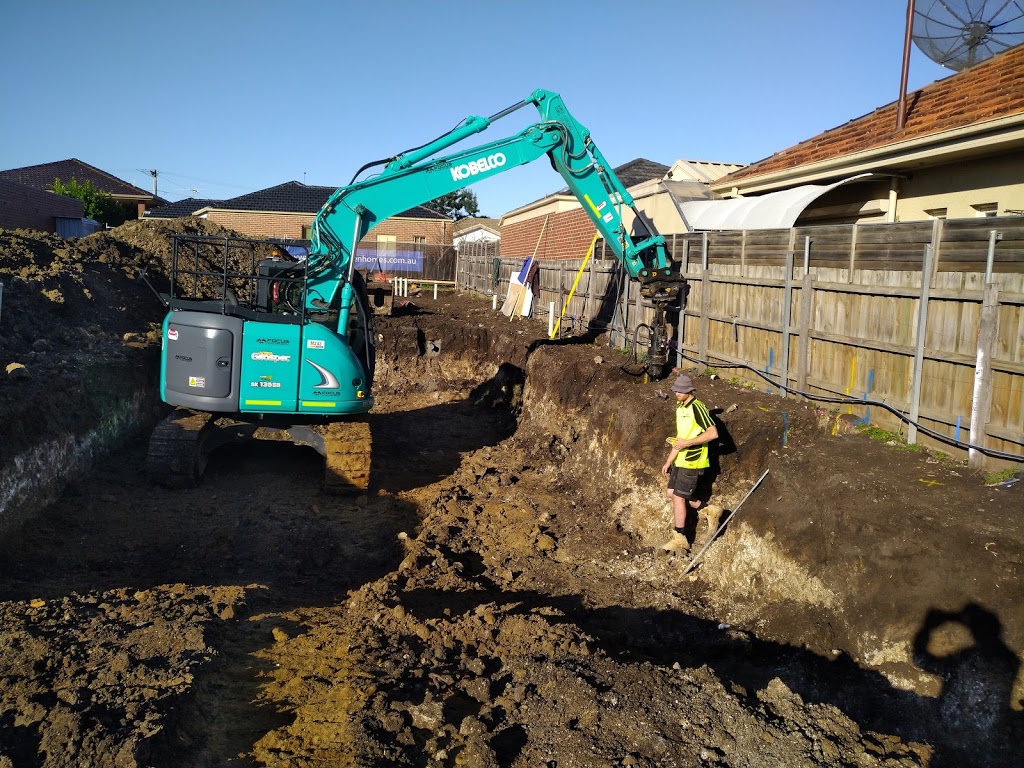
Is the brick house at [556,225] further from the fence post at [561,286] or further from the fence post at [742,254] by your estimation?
the fence post at [742,254]

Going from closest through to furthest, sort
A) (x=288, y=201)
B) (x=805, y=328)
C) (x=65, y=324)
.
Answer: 1. (x=805, y=328)
2. (x=65, y=324)
3. (x=288, y=201)

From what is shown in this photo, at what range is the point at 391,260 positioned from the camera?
114ft

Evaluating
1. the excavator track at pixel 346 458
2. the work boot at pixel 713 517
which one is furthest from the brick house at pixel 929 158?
the excavator track at pixel 346 458

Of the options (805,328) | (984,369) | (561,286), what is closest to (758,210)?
(805,328)

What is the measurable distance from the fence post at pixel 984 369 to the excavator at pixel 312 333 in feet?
16.0

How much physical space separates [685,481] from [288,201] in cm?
3967

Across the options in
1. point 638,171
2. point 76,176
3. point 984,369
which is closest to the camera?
point 984,369

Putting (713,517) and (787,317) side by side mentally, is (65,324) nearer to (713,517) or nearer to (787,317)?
(713,517)

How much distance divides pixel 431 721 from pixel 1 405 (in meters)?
6.77

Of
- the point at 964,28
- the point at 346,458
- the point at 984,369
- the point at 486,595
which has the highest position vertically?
the point at 964,28

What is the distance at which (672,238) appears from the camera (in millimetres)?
12367

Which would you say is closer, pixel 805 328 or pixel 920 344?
pixel 920 344

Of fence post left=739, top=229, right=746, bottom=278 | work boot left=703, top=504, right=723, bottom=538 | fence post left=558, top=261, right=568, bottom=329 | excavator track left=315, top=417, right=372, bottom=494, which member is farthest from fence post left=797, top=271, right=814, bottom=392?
fence post left=558, top=261, right=568, bottom=329

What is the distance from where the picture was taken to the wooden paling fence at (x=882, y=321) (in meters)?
6.32
